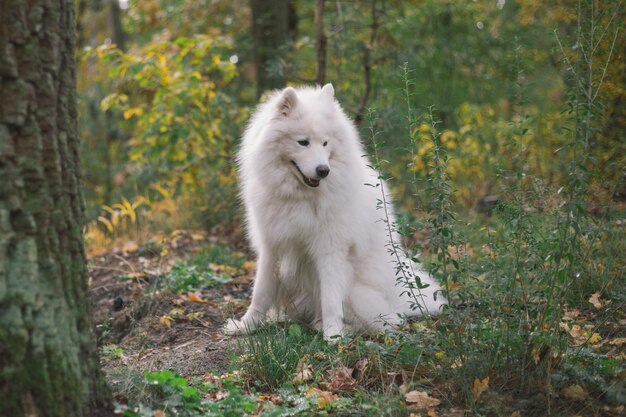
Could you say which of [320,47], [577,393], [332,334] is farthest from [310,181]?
[320,47]

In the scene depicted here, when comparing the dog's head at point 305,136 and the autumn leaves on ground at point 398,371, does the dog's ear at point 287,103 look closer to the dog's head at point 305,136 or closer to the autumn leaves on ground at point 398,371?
the dog's head at point 305,136

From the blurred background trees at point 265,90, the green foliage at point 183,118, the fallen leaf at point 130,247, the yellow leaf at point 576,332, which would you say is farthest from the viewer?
the green foliage at point 183,118

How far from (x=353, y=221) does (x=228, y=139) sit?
3424mm

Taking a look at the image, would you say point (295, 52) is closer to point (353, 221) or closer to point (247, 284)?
point (247, 284)

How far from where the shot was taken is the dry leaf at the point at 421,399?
113 inches

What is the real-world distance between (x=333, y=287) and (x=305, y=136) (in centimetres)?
100

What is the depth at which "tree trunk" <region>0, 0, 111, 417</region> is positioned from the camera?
2.17 meters

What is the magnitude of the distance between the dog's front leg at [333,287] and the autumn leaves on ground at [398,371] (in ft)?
0.54

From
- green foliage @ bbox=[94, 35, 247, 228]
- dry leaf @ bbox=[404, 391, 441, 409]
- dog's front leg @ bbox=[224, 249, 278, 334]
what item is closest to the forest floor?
dog's front leg @ bbox=[224, 249, 278, 334]

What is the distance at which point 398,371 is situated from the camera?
3174mm

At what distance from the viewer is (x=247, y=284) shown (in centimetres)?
562

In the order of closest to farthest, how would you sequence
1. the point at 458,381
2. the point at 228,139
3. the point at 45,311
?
the point at 45,311 → the point at 458,381 → the point at 228,139

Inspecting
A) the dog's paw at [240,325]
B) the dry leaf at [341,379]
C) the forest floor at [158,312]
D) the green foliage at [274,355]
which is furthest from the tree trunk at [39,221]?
the dog's paw at [240,325]

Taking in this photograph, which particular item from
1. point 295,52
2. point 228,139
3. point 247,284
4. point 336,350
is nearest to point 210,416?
point 336,350
